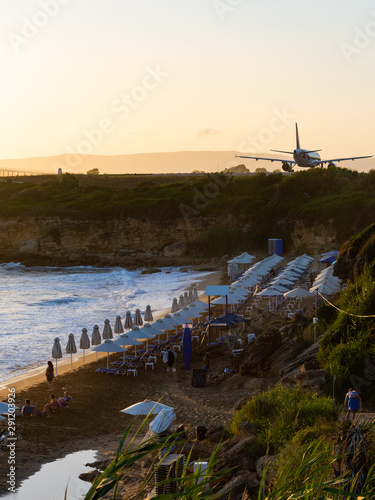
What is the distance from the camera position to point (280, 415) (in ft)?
38.2

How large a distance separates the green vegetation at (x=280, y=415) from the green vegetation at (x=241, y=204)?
45.5m

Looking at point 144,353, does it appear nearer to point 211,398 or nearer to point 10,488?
point 211,398

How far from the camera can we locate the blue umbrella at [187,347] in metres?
20.3

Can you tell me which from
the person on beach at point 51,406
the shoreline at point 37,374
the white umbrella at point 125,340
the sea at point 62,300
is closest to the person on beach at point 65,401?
the person on beach at point 51,406

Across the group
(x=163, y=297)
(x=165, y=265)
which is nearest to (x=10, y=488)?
(x=163, y=297)

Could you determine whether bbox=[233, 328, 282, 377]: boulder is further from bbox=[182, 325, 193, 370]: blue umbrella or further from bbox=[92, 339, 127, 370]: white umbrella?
bbox=[92, 339, 127, 370]: white umbrella

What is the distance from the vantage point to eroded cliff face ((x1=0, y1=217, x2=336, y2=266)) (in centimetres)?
6475

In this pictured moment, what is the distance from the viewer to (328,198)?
62938 mm

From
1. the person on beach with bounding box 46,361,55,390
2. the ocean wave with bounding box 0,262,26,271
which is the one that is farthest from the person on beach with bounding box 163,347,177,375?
the ocean wave with bounding box 0,262,26,271

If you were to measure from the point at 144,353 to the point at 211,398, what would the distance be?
4903 mm

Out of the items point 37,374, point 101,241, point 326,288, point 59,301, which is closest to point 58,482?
point 37,374

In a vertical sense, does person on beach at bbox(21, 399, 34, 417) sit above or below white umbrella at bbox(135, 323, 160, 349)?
below

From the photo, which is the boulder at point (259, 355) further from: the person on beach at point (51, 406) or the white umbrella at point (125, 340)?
the person on beach at point (51, 406)

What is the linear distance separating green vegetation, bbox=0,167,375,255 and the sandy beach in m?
39.3
